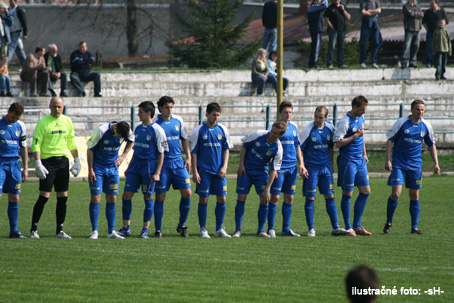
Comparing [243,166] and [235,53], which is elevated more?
[235,53]

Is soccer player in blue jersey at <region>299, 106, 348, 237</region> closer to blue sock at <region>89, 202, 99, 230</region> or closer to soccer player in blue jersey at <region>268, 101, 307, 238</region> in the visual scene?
soccer player in blue jersey at <region>268, 101, 307, 238</region>

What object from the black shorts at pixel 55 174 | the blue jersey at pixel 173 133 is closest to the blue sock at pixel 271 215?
the blue jersey at pixel 173 133

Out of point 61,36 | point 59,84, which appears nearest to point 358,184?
point 59,84

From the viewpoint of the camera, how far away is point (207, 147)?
11422 mm

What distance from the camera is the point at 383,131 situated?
25219mm

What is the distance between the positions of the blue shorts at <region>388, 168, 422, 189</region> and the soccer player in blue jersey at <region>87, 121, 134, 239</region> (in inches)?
166

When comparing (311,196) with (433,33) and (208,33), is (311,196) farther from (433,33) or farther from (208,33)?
(208,33)

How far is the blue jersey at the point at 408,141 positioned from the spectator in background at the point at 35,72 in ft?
47.0

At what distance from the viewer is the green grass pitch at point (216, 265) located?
7543mm

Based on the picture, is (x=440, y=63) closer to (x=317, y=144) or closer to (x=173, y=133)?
(x=317, y=144)

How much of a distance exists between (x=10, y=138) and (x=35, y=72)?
13.2 metres

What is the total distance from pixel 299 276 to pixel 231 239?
275cm

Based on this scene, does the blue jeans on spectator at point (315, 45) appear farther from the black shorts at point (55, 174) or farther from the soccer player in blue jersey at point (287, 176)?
Result: the black shorts at point (55, 174)

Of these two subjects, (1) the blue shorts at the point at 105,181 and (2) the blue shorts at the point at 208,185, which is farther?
(2) the blue shorts at the point at 208,185
